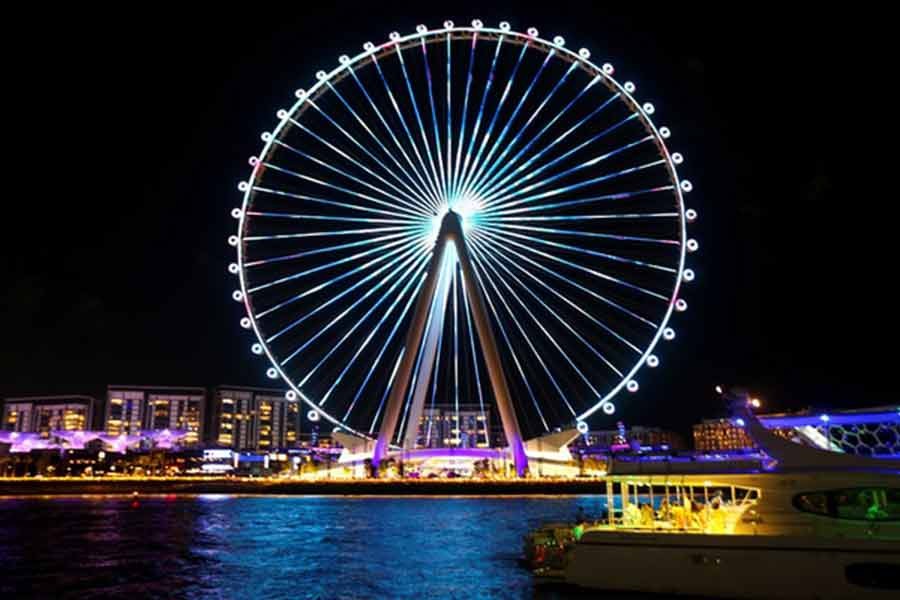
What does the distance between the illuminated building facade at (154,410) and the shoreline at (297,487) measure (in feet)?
246

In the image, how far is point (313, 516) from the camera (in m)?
43.7

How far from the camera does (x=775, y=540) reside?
1525cm

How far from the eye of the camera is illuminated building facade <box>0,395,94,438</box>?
170 meters

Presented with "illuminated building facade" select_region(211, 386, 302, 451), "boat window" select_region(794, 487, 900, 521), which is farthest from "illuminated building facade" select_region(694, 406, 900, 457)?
"illuminated building facade" select_region(211, 386, 302, 451)

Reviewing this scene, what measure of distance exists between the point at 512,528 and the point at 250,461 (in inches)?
4794

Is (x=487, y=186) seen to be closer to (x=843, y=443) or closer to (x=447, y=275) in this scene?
(x=447, y=275)

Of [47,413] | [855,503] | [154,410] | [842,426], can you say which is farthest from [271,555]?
[47,413]

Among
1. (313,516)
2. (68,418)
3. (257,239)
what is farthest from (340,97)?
(68,418)

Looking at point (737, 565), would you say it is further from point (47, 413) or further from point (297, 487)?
point (47, 413)

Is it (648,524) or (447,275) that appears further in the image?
(447,275)

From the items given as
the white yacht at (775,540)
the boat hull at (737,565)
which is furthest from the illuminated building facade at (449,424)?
the boat hull at (737,565)

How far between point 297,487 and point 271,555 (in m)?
47.9

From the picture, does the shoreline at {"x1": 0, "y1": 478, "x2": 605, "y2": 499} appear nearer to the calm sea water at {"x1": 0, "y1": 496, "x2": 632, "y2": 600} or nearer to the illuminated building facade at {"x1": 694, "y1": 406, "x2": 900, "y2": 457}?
the calm sea water at {"x1": 0, "y1": 496, "x2": 632, "y2": 600}

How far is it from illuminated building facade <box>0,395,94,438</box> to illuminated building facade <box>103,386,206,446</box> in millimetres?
6965
